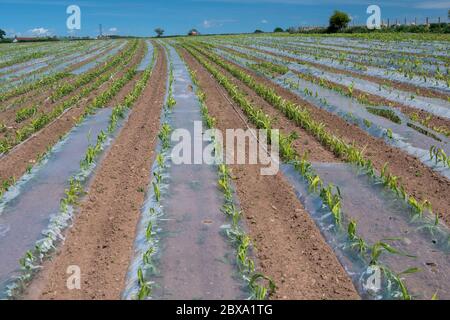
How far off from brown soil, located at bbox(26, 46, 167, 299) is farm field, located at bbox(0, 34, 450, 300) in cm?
2

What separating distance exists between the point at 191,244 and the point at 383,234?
5.77 feet

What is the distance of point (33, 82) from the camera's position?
15.7 meters

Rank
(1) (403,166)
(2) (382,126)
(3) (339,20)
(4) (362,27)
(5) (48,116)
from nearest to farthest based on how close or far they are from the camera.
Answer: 1. (1) (403,166)
2. (2) (382,126)
3. (5) (48,116)
4. (4) (362,27)
5. (3) (339,20)

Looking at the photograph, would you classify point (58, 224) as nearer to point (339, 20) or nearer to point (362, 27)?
point (362, 27)

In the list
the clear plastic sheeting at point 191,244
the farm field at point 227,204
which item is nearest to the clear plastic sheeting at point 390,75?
the farm field at point 227,204

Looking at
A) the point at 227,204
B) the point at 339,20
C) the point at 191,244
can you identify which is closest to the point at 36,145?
the point at 227,204

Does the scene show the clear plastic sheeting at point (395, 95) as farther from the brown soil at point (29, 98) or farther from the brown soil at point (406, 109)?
the brown soil at point (29, 98)

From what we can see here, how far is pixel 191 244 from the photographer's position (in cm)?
439

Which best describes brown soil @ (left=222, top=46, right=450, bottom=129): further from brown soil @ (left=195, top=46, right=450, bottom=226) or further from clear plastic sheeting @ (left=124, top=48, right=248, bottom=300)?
clear plastic sheeting @ (left=124, top=48, right=248, bottom=300)

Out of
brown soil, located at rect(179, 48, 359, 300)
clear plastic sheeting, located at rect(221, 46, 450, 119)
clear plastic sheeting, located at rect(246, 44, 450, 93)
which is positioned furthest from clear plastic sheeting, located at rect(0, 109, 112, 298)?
clear plastic sheeting, located at rect(246, 44, 450, 93)
